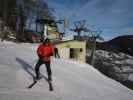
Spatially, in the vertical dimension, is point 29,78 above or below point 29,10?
below

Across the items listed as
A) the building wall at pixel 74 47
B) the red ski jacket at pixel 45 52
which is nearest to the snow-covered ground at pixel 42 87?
the red ski jacket at pixel 45 52

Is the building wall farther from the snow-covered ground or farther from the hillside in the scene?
the hillside

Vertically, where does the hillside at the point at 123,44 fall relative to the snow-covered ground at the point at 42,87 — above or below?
below

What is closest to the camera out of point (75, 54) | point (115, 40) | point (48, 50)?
point (48, 50)

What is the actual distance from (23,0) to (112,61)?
20.6 m

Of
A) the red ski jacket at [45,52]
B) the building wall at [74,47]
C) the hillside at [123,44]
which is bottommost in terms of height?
the hillside at [123,44]

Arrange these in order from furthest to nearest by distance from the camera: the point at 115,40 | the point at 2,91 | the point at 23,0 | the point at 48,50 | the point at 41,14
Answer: the point at 115,40 → the point at 41,14 → the point at 23,0 → the point at 48,50 → the point at 2,91

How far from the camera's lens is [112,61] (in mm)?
61812

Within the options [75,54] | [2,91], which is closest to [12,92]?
[2,91]

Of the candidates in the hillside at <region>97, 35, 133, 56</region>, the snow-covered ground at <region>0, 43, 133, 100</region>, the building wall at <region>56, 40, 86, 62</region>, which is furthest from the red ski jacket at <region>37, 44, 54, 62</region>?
the hillside at <region>97, 35, 133, 56</region>

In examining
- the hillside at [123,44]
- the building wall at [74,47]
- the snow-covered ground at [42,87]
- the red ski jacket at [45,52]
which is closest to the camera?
the snow-covered ground at [42,87]

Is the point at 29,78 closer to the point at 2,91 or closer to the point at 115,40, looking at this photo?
the point at 2,91

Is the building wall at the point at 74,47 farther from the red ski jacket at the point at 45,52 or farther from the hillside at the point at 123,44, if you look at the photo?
the hillside at the point at 123,44

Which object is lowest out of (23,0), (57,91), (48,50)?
(57,91)
